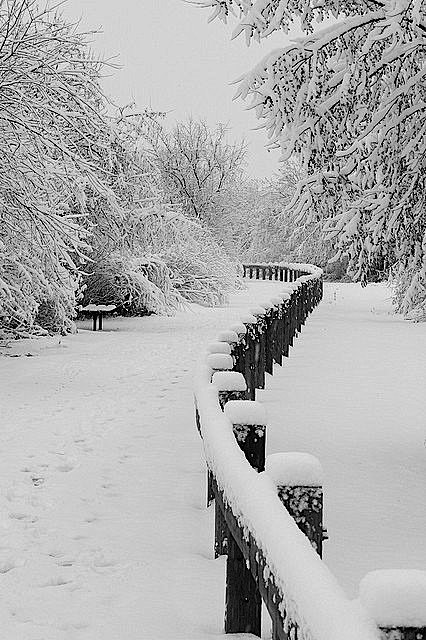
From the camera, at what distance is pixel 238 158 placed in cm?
4262

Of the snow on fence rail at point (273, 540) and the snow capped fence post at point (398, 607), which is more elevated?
the snow capped fence post at point (398, 607)

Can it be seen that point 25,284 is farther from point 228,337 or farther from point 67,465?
point 67,465

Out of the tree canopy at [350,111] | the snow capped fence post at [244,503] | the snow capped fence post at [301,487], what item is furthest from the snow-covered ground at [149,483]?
the tree canopy at [350,111]

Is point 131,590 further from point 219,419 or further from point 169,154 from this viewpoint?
point 169,154

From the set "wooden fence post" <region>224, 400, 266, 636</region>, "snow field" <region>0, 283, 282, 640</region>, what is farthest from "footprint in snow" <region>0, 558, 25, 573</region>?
"wooden fence post" <region>224, 400, 266, 636</region>

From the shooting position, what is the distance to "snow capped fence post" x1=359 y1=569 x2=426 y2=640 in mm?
1724

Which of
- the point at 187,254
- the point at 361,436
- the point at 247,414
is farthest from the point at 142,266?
the point at 247,414

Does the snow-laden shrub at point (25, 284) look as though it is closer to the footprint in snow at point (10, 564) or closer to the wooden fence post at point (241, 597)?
the footprint in snow at point (10, 564)

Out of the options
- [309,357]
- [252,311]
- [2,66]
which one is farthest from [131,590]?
[309,357]

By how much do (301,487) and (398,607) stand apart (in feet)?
4.12

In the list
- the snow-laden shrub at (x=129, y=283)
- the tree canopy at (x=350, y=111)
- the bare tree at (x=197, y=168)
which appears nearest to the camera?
the tree canopy at (x=350, y=111)

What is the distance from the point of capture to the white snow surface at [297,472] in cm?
297

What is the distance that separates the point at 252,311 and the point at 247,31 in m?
4.35

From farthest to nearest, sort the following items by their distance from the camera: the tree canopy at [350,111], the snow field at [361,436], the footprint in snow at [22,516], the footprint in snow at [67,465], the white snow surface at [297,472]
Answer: the footprint in snow at [67,465]
the tree canopy at [350,111]
the footprint in snow at [22,516]
the snow field at [361,436]
the white snow surface at [297,472]
